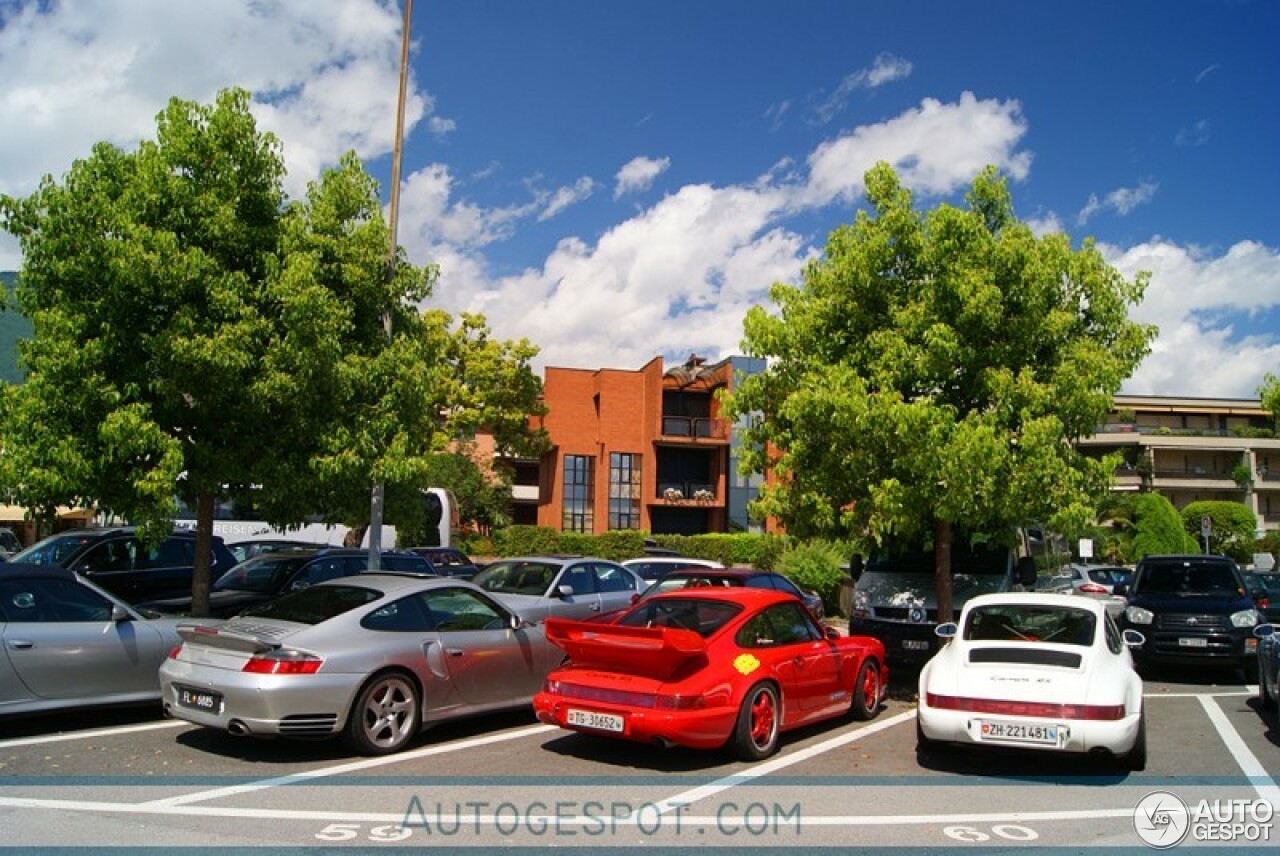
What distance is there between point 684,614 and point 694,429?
4109 centimetres

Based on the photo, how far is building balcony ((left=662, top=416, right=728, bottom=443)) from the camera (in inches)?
1957

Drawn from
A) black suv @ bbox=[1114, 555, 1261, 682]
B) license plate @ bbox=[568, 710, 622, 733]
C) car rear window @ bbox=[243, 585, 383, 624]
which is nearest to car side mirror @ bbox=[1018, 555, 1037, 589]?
black suv @ bbox=[1114, 555, 1261, 682]

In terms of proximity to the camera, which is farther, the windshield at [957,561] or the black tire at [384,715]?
the windshield at [957,561]

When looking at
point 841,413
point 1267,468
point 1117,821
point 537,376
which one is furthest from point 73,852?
point 1267,468

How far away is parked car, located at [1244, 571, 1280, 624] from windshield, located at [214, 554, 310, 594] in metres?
14.3

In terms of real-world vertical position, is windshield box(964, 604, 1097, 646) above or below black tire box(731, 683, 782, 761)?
above

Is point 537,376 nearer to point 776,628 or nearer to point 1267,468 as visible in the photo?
point 776,628

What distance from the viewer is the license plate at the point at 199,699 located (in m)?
7.80

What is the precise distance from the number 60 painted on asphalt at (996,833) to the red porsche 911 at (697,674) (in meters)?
1.97

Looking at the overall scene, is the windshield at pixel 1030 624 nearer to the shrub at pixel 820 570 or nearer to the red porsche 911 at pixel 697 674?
the red porsche 911 at pixel 697 674

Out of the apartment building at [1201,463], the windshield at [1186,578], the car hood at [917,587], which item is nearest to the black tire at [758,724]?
the car hood at [917,587]

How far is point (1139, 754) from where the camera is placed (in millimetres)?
8000

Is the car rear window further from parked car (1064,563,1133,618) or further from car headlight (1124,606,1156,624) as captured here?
parked car (1064,563,1133,618)

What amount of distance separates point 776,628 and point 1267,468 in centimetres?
6958
